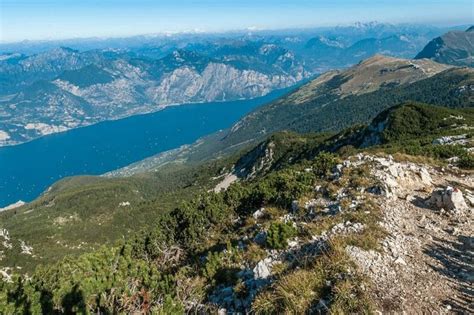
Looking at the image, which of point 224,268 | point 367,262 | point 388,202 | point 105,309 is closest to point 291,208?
point 388,202

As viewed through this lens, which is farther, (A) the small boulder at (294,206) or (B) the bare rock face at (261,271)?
(A) the small boulder at (294,206)

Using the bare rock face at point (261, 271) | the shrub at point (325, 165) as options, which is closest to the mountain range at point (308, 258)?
the bare rock face at point (261, 271)

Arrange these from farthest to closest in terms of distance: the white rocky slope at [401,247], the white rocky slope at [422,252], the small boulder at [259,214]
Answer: the small boulder at [259,214] → the white rocky slope at [401,247] → the white rocky slope at [422,252]

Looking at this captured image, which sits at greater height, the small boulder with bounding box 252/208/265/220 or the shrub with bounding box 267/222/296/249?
the shrub with bounding box 267/222/296/249

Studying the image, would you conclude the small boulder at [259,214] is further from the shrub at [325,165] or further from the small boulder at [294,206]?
the shrub at [325,165]

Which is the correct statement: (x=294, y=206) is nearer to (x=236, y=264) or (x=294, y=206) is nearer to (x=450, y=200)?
(x=236, y=264)

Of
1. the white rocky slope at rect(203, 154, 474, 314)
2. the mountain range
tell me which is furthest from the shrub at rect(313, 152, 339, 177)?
the white rocky slope at rect(203, 154, 474, 314)

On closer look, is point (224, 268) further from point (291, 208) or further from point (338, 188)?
point (338, 188)

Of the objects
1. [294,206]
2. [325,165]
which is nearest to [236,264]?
[294,206]

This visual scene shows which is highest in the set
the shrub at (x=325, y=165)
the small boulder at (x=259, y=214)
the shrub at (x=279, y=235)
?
the shrub at (x=279, y=235)

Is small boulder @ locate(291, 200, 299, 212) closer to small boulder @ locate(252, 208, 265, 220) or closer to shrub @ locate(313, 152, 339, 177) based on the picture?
small boulder @ locate(252, 208, 265, 220)
